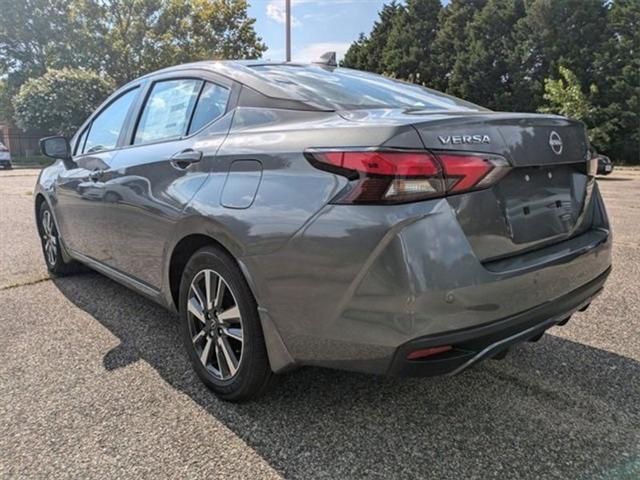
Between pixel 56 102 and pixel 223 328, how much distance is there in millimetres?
29481

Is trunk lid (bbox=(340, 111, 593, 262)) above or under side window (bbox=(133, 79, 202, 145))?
under

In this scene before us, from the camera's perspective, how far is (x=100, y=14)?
34.9 meters

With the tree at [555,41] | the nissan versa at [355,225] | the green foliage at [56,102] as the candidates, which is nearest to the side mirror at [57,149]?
the nissan versa at [355,225]

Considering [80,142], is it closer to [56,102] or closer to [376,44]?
[56,102]

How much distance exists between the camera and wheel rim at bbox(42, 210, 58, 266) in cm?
477

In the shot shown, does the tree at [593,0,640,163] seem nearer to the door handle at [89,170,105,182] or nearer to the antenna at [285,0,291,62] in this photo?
the antenna at [285,0,291,62]

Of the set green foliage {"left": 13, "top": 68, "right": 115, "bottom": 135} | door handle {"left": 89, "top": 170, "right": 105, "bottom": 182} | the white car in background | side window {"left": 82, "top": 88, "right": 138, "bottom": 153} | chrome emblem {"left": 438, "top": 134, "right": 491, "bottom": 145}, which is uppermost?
green foliage {"left": 13, "top": 68, "right": 115, "bottom": 135}

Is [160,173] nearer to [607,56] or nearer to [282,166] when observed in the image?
[282,166]

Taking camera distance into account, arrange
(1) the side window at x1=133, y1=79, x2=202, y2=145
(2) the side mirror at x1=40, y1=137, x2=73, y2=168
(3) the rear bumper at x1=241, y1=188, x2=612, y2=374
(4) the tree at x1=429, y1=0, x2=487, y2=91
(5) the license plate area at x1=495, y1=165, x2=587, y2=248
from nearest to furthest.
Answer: (3) the rear bumper at x1=241, y1=188, x2=612, y2=374, (5) the license plate area at x1=495, y1=165, x2=587, y2=248, (1) the side window at x1=133, y1=79, x2=202, y2=145, (2) the side mirror at x1=40, y1=137, x2=73, y2=168, (4) the tree at x1=429, y1=0, x2=487, y2=91

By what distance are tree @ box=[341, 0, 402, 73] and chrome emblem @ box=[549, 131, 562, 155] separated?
38.3 metres

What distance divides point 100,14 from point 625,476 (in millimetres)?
39281

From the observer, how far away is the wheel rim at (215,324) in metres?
2.48

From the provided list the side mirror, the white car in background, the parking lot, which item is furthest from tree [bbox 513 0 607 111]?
the parking lot

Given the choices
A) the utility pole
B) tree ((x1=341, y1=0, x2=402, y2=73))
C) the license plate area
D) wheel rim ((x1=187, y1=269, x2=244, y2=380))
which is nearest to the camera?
the license plate area
